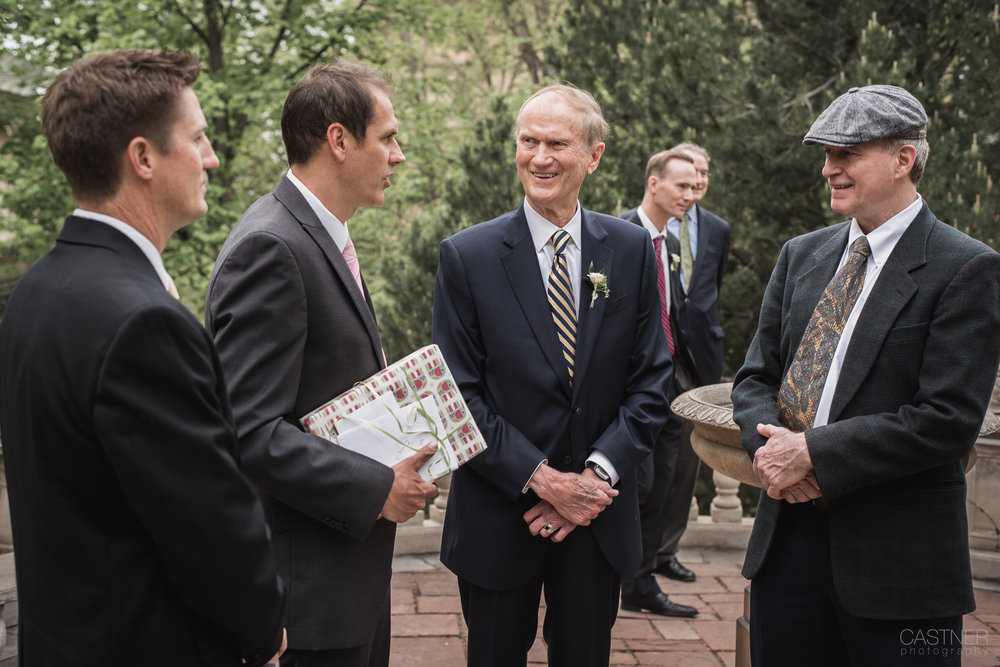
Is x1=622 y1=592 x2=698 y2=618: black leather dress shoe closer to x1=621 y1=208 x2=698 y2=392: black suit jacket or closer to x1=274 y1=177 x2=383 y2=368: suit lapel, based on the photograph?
x1=621 y1=208 x2=698 y2=392: black suit jacket

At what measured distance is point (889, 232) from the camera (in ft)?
8.54

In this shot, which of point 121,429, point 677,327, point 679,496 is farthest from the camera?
point 679,496

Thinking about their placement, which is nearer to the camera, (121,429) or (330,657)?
(121,429)

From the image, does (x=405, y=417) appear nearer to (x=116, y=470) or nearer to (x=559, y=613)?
(x=116, y=470)

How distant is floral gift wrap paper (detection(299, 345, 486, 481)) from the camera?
7.36 feet

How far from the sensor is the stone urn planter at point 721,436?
3.16 m

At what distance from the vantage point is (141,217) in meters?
1.69

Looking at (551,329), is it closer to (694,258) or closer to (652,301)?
(652,301)

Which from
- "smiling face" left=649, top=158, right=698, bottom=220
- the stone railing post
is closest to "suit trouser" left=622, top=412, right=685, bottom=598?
the stone railing post

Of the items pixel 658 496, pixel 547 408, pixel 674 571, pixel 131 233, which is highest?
pixel 131 233

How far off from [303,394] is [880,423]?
155 centimetres

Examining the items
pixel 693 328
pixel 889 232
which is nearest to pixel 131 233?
pixel 889 232

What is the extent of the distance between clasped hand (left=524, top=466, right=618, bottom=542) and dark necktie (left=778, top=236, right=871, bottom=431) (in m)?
0.62

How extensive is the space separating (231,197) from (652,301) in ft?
43.6
